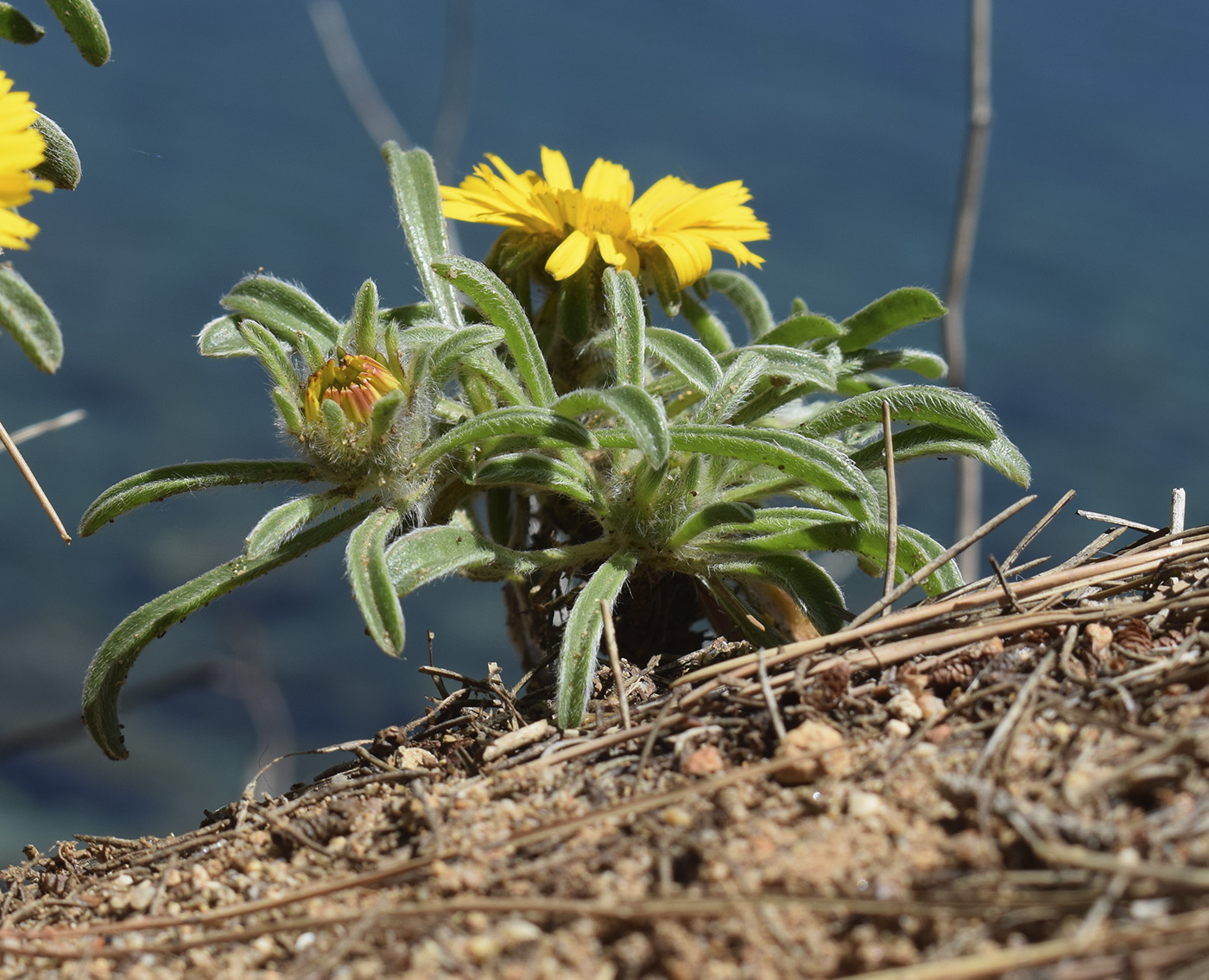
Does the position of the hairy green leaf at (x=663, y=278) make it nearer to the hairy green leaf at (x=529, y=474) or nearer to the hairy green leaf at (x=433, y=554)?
the hairy green leaf at (x=529, y=474)

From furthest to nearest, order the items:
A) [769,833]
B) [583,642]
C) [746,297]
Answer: [746,297], [583,642], [769,833]

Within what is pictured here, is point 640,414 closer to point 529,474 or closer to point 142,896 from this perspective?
point 529,474

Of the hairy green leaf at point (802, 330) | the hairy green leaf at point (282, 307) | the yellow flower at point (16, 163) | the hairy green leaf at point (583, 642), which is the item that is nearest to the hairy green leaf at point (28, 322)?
the yellow flower at point (16, 163)

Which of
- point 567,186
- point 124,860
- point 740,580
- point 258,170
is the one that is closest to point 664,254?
point 567,186

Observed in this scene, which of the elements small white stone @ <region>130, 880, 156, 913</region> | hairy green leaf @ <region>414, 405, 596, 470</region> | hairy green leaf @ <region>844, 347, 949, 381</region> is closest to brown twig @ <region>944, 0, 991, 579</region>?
hairy green leaf @ <region>844, 347, 949, 381</region>

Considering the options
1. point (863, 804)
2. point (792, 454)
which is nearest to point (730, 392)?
point (792, 454)

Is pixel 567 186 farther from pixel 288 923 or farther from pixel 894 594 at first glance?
pixel 288 923

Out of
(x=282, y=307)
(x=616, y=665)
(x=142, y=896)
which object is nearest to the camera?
(x=142, y=896)

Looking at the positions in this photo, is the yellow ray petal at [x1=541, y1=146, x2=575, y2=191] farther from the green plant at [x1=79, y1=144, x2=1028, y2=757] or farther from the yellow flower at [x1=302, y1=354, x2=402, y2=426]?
the yellow flower at [x1=302, y1=354, x2=402, y2=426]
